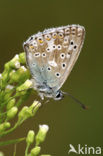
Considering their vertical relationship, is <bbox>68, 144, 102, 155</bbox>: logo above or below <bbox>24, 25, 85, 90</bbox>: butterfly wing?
below

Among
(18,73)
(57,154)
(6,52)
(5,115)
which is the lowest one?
(57,154)

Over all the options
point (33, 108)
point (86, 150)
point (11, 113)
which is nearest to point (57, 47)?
point (33, 108)

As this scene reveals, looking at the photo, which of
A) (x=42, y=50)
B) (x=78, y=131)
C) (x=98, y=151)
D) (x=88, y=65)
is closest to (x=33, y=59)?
(x=42, y=50)

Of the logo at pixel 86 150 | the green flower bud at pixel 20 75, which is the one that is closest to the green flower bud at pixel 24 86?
the green flower bud at pixel 20 75

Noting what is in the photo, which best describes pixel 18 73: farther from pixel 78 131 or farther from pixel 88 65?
pixel 88 65

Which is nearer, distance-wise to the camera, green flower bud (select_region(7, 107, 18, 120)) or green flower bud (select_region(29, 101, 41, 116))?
green flower bud (select_region(7, 107, 18, 120))

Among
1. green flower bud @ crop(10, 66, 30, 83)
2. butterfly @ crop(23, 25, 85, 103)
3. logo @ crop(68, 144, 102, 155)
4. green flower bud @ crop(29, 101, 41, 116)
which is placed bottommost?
logo @ crop(68, 144, 102, 155)

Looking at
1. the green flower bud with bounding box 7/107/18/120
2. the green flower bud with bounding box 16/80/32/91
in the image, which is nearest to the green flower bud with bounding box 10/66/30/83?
the green flower bud with bounding box 16/80/32/91

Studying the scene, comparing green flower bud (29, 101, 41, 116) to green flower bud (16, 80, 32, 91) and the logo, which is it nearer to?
green flower bud (16, 80, 32, 91)

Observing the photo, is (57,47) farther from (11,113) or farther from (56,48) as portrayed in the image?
(11,113)
